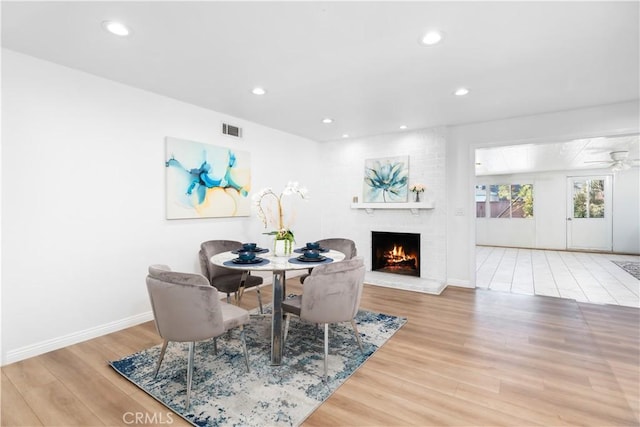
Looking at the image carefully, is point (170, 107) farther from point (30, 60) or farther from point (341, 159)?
point (341, 159)

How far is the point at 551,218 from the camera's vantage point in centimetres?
871

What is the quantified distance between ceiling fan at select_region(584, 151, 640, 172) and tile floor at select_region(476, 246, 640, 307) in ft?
7.24

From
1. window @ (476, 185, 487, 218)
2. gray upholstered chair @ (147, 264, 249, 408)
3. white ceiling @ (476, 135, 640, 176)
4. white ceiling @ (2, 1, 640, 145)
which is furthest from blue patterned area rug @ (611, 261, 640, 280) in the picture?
gray upholstered chair @ (147, 264, 249, 408)

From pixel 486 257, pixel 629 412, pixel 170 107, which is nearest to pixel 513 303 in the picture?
pixel 629 412

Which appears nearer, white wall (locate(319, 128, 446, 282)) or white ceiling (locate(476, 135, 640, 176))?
white wall (locate(319, 128, 446, 282))

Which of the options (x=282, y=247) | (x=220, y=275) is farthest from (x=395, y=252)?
(x=220, y=275)

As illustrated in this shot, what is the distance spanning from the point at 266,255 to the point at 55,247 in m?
1.81

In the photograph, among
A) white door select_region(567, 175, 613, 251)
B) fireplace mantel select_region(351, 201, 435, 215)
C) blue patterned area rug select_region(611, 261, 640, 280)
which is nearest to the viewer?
fireplace mantel select_region(351, 201, 435, 215)

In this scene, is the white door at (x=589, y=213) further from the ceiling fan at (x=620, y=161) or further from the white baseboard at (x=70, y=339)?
the white baseboard at (x=70, y=339)

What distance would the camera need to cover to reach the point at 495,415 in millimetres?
1799

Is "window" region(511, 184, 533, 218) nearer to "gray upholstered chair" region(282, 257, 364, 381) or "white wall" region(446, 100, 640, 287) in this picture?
"white wall" region(446, 100, 640, 287)

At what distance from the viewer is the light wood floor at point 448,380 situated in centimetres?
179

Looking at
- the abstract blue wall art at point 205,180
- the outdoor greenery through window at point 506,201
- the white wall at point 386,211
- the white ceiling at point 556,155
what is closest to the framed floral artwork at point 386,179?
the white wall at point 386,211

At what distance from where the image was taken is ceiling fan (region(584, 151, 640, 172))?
6.05 meters
